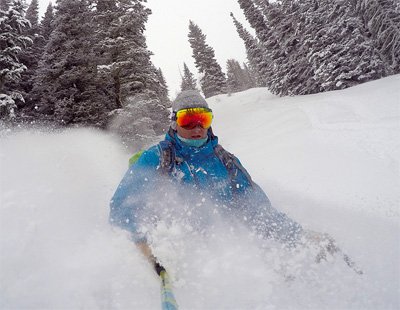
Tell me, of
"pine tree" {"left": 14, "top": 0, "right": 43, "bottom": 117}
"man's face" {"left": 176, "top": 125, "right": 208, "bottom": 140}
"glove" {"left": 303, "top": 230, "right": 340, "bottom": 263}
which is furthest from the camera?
"pine tree" {"left": 14, "top": 0, "right": 43, "bottom": 117}

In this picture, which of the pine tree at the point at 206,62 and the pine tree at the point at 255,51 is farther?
the pine tree at the point at 206,62

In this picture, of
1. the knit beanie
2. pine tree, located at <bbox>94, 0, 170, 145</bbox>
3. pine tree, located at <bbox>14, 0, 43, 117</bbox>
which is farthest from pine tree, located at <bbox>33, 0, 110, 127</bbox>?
the knit beanie

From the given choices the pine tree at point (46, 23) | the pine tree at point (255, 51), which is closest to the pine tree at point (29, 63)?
the pine tree at point (46, 23)

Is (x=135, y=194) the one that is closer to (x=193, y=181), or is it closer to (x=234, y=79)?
(x=193, y=181)

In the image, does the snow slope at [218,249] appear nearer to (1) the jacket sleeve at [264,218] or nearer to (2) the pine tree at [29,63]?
(1) the jacket sleeve at [264,218]

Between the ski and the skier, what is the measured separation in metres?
0.68

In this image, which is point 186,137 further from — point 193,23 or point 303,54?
point 193,23

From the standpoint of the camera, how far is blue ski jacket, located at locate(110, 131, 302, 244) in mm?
3496

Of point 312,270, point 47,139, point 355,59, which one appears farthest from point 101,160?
point 355,59

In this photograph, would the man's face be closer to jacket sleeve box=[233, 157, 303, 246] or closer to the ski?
jacket sleeve box=[233, 157, 303, 246]

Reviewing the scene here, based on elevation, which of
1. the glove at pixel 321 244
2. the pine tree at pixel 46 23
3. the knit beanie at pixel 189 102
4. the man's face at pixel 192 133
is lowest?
the glove at pixel 321 244

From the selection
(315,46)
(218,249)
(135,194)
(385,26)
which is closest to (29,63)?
(315,46)

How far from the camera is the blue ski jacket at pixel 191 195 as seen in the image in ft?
11.5

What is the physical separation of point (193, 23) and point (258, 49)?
1313cm
